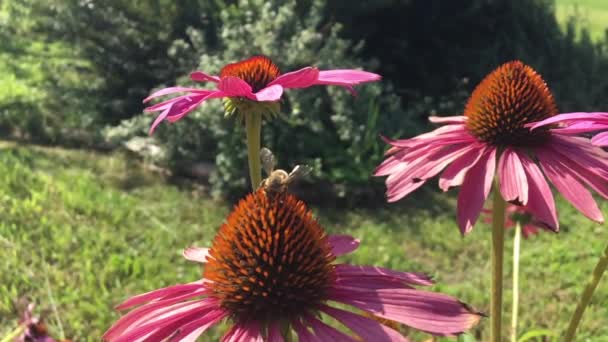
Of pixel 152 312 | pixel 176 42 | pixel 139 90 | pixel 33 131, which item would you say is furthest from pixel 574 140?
pixel 33 131

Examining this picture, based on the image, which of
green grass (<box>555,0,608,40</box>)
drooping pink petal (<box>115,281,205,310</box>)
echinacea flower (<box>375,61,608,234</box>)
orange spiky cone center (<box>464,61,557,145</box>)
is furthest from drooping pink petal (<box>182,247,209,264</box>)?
green grass (<box>555,0,608,40</box>)

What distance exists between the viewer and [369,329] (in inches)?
26.4

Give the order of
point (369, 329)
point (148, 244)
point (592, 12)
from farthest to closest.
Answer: point (592, 12) < point (148, 244) < point (369, 329)

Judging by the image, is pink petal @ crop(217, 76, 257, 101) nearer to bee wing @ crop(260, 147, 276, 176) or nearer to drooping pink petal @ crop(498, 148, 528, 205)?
bee wing @ crop(260, 147, 276, 176)

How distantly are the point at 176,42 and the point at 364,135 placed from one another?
1.27m

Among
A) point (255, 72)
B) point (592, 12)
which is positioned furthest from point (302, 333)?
point (592, 12)

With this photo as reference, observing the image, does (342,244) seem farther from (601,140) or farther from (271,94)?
(601,140)

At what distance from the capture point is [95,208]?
117 inches

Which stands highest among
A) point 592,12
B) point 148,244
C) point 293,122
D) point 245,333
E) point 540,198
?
point 592,12

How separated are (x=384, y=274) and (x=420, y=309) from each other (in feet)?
0.29

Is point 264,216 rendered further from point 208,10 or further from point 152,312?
point 208,10

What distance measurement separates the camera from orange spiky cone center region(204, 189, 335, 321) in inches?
29.4

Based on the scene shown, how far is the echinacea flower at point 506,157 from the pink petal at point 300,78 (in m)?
0.21

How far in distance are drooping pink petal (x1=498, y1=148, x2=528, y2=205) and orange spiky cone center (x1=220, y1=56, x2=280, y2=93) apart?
408 millimetres
